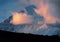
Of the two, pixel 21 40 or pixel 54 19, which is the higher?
pixel 54 19

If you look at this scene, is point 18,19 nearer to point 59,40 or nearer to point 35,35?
point 35,35

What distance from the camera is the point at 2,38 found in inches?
70.1

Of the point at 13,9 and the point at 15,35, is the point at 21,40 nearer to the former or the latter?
the point at 15,35

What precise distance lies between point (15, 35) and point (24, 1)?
34 centimetres

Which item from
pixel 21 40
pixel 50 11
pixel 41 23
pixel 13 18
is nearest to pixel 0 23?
pixel 13 18

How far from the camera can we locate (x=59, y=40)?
6.06ft

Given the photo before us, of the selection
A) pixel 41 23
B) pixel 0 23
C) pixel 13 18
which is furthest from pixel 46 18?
pixel 0 23

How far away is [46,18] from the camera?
1826mm

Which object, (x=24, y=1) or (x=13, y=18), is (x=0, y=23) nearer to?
(x=13, y=18)

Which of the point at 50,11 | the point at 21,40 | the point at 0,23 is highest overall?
the point at 50,11

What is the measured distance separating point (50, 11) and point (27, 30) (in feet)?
1.00

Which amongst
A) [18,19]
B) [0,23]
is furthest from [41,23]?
[0,23]

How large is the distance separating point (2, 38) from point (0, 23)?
148 millimetres

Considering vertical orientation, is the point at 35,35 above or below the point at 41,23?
below
